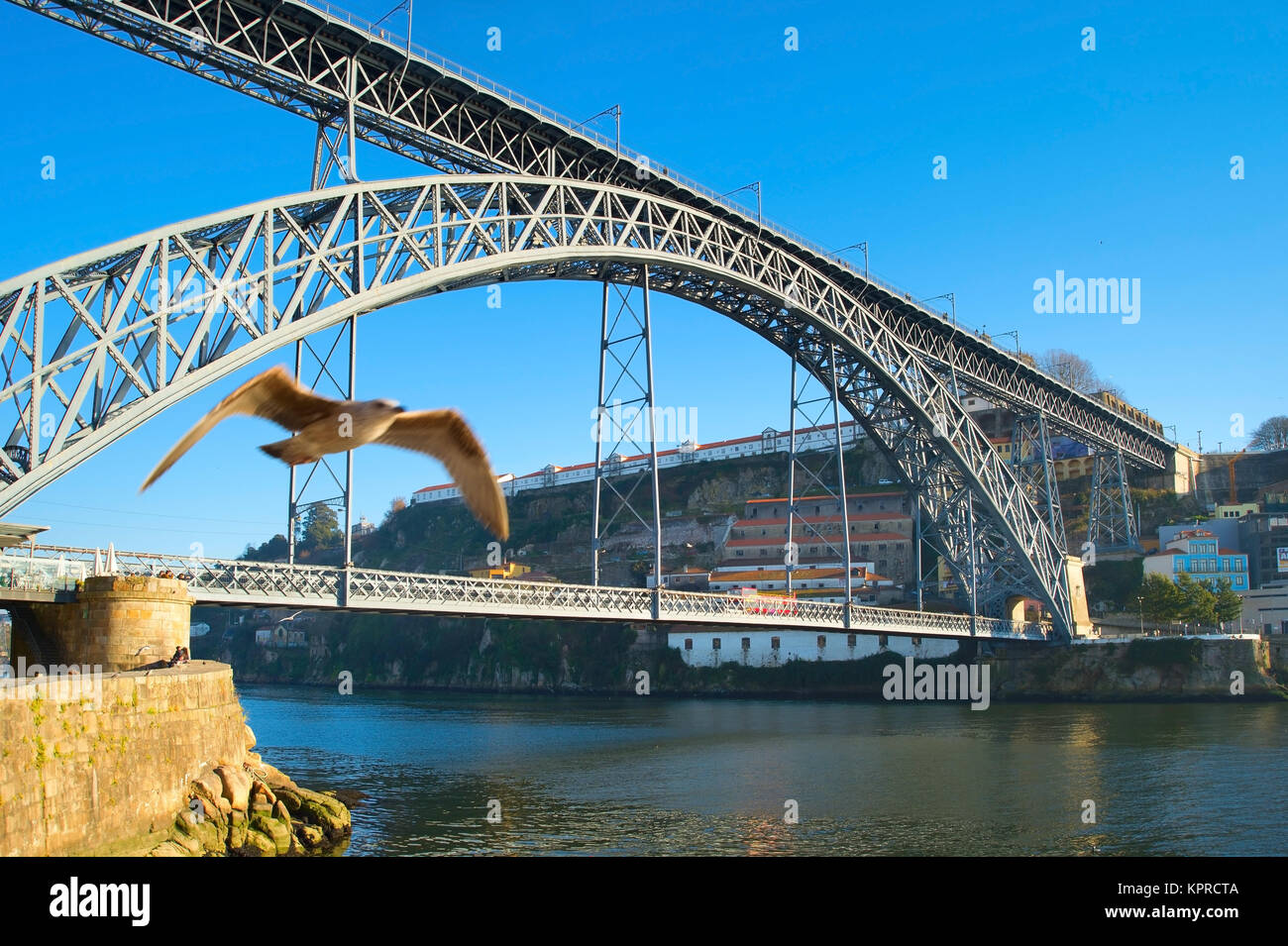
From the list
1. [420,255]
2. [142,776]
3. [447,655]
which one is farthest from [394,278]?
[447,655]

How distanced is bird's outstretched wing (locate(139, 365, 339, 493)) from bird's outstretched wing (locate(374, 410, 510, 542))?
1.85 feet

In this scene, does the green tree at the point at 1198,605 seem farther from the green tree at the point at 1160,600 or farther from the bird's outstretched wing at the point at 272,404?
the bird's outstretched wing at the point at 272,404

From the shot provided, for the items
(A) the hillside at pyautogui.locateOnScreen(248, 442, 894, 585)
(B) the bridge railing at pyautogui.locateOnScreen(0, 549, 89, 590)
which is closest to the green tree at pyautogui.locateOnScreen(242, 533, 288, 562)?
(A) the hillside at pyautogui.locateOnScreen(248, 442, 894, 585)

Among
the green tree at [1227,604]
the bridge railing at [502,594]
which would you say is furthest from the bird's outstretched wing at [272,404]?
the green tree at [1227,604]

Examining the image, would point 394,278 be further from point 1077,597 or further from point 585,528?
point 585,528

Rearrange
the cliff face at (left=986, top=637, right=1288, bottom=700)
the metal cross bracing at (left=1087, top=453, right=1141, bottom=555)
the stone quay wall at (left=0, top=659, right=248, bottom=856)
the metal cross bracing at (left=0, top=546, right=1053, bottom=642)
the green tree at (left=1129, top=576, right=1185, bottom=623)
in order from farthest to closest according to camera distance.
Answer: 1. the metal cross bracing at (left=1087, top=453, right=1141, bottom=555)
2. the green tree at (left=1129, top=576, right=1185, bottom=623)
3. the cliff face at (left=986, top=637, right=1288, bottom=700)
4. the metal cross bracing at (left=0, top=546, right=1053, bottom=642)
5. the stone quay wall at (left=0, top=659, right=248, bottom=856)

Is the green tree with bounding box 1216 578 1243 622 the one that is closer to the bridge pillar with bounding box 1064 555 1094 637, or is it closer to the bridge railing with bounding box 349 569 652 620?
A: the bridge pillar with bounding box 1064 555 1094 637

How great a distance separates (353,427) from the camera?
848cm

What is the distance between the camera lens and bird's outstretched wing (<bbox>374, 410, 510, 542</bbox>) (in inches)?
301

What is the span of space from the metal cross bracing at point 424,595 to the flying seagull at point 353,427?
13354 millimetres

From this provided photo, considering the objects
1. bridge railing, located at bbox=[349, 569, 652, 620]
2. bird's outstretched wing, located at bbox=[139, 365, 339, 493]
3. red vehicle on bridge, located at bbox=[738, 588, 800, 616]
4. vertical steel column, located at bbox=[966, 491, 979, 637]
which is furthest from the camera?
vertical steel column, located at bbox=[966, 491, 979, 637]

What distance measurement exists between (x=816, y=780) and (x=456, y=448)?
22.5 meters
